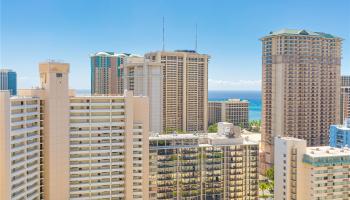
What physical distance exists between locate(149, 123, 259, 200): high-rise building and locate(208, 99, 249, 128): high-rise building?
2532 inches

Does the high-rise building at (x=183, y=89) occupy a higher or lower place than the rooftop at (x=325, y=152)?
higher

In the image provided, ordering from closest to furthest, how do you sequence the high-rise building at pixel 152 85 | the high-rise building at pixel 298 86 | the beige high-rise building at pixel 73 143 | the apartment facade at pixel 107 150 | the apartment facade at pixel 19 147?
the apartment facade at pixel 19 147
the beige high-rise building at pixel 73 143
the apartment facade at pixel 107 150
the high-rise building at pixel 298 86
the high-rise building at pixel 152 85

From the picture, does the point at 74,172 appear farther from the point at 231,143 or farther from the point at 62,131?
the point at 231,143

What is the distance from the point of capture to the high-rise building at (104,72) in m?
114

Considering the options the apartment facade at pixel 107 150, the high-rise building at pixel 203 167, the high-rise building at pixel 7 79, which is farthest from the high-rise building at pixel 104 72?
the apartment facade at pixel 107 150

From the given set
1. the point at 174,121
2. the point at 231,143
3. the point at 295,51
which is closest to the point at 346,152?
the point at 231,143

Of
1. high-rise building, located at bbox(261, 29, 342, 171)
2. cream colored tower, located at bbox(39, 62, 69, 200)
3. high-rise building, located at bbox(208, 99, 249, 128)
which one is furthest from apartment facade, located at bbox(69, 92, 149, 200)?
high-rise building, located at bbox(208, 99, 249, 128)

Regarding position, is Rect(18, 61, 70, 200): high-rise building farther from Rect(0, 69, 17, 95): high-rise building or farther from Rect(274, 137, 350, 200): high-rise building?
Rect(0, 69, 17, 95): high-rise building

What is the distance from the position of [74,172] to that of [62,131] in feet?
11.2

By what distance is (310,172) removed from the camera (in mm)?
35188

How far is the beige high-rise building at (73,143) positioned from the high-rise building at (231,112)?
244 ft

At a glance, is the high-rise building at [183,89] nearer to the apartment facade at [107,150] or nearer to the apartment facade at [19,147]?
the apartment facade at [107,150]

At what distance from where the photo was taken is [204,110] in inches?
3629

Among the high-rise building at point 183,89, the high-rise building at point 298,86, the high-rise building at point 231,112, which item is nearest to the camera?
the high-rise building at point 298,86
